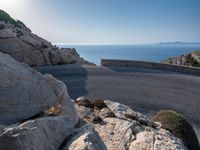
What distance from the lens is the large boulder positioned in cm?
595

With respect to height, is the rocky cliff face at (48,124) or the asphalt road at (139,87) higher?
the rocky cliff face at (48,124)

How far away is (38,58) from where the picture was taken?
29.2 metres

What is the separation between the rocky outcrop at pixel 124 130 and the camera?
314 inches

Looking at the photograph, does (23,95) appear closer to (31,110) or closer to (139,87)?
(31,110)

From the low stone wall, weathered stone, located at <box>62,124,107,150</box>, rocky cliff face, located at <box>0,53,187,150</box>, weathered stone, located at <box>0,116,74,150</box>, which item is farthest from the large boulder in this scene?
the low stone wall

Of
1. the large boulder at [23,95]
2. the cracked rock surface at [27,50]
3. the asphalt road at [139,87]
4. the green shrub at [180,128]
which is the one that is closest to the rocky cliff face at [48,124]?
the large boulder at [23,95]

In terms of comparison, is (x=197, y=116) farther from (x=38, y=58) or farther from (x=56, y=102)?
(x=38, y=58)

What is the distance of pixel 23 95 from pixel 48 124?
1044 mm

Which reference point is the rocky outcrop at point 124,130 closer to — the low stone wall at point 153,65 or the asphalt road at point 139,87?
the asphalt road at point 139,87

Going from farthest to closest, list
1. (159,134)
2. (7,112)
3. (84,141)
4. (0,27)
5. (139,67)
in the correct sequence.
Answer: (0,27) → (139,67) → (159,134) → (7,112) → (84,141)

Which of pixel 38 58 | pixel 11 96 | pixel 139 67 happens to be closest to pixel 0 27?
pixel 38 58

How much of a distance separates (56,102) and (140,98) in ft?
38.6

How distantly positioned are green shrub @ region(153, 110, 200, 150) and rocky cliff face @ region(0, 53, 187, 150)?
1595 millimetres

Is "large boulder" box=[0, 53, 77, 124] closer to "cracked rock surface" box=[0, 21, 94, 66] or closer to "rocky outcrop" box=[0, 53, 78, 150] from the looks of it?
"rocky outcrop" box=[0, 53, 78, 150]
